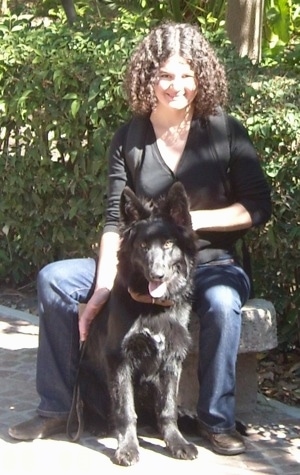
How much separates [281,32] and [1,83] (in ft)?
13.3

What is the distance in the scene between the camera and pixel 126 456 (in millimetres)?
4754

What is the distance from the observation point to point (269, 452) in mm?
5012

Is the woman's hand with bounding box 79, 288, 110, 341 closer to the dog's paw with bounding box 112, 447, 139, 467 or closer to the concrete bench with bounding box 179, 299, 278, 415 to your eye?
the concrete bench with bounding box 179, 299, 278, 415

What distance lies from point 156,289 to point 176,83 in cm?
106

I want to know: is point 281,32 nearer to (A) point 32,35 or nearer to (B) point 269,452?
(A) point 32,35

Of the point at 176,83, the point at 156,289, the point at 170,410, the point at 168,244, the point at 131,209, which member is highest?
the point at 176,83

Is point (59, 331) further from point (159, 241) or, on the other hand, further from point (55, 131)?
point (55, 131)

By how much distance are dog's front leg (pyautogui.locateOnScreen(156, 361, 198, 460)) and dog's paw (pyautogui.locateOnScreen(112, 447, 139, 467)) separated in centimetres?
19

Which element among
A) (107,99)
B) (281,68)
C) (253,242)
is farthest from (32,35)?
(253,242)

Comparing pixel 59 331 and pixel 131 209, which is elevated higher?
pixel 131 209

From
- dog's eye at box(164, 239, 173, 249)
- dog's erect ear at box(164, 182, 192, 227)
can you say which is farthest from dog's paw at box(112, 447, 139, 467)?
dog's erect ear at box(164, 182, 192, 227)

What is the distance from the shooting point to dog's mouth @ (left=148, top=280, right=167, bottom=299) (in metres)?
4.58

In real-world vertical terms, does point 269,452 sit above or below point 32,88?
below

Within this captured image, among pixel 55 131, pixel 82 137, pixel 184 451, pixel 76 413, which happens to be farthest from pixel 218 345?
pixel 55 131
